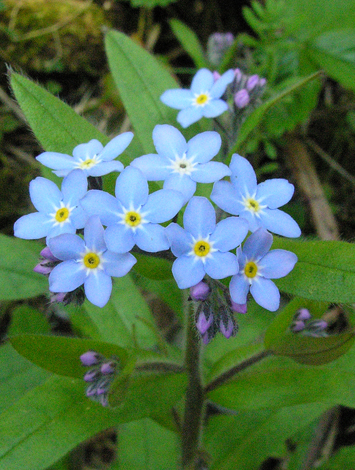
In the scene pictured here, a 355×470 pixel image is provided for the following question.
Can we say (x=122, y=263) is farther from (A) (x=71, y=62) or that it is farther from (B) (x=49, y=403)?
(A) (x=71, y=62)

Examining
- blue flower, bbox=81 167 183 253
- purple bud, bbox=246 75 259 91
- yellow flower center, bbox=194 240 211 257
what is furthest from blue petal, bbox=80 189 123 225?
purple bud, bbox=246 75 259 91

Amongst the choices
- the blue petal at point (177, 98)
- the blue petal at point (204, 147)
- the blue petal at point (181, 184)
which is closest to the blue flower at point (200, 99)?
the blue petal at point (177, 98)

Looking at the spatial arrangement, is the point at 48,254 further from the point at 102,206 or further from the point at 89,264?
the point at 102,206

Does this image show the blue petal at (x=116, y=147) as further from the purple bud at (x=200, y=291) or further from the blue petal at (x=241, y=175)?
the purple bud at (x=200, y=291)

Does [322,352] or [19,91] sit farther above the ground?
[19,91]

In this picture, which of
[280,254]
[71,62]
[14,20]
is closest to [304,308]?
[280,254]

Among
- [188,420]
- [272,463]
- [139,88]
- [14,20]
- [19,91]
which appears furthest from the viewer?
[14,20]
